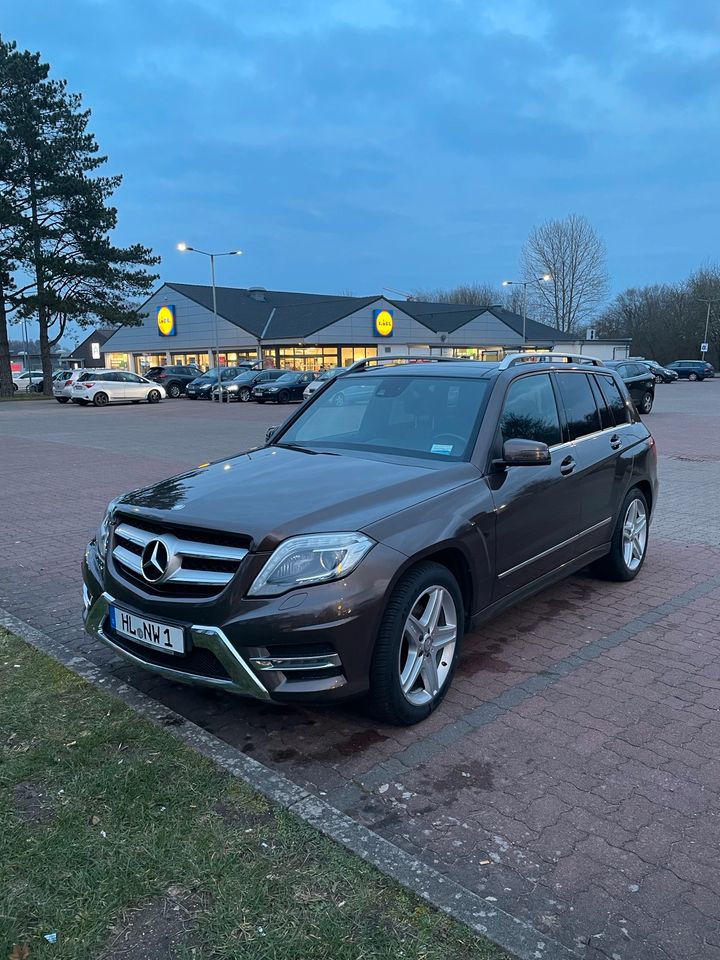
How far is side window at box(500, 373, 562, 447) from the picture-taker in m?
4.30

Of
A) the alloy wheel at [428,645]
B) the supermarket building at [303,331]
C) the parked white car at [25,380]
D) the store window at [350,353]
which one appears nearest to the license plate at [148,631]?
the alloy wheel at [428,645]

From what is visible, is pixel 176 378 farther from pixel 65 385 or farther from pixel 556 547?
pixel 556 547

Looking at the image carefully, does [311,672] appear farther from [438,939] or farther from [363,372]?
[363,372]

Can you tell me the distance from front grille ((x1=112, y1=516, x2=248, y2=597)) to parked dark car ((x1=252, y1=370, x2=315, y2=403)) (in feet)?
98.4

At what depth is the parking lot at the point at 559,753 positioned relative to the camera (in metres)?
2.39

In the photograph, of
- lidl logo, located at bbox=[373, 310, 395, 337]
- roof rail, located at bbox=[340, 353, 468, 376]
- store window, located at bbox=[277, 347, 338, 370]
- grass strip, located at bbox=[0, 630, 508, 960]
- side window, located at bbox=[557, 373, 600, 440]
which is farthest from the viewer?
lidl logo, located at bbox=[373, 310, 395, 337]

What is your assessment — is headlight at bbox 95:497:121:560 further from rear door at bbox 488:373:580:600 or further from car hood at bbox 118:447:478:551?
rear door at bbox 488:373:580:600

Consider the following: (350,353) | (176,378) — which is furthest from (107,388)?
(350,353)

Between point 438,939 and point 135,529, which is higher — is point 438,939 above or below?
below

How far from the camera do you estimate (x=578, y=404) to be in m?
5.18

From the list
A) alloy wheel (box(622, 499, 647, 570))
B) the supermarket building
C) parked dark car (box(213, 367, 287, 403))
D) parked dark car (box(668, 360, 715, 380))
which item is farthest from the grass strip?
parked dark car (box(668, 360, 715, 380))

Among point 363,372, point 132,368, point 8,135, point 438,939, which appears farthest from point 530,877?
point 132,368

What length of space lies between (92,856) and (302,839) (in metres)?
0.74

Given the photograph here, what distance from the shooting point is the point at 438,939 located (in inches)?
84.4
